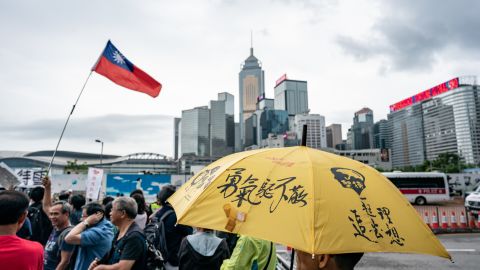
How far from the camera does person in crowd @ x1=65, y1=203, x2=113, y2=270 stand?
375 cm

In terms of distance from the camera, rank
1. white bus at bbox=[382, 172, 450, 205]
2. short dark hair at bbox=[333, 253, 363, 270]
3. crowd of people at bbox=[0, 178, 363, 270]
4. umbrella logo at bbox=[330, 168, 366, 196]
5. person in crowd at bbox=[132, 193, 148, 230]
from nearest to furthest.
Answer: short dark hair at bbox=[333, 253, 363, 270] < umbrella logo at bbox=[330, 168, 366, 196] < crowd of people at bbox=[0, 178, 363, 270] < person in crowd at bbox=[132, 193, 148, 230] < white bus at bbox=[382, 172, 450, 205]

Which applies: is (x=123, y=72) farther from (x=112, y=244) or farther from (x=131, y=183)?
(x=131, y=183)

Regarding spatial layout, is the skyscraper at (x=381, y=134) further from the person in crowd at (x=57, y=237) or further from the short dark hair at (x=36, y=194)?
the person in crowd at (x=57, y=237)

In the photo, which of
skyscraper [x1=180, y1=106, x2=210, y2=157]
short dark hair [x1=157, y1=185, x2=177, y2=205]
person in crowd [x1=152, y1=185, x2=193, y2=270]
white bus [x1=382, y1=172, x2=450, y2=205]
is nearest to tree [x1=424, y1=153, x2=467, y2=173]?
white bus [x1=382, y1=172, x2=450, y2=205]

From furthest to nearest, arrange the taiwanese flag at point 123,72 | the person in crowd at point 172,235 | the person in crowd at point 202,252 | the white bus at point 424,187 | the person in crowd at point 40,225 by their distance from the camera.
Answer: the white bus at point 424,187 → the taiwanese flag at point 123,72 → the person in crowd at point 40,225 → the person in crowd at point 172,235 → the person in crowd at point 202,252

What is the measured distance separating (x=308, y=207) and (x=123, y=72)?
6.92m

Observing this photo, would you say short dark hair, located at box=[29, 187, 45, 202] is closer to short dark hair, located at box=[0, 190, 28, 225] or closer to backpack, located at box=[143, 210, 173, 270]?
backpack, located at box=[143, 210, 173, 270]

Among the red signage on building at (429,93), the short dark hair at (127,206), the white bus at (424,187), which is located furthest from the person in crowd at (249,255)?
the red signage on building at (429,93)

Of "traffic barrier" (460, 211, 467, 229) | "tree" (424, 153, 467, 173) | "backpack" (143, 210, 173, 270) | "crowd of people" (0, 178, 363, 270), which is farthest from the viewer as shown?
"tree" (424, 153, 467, 173)

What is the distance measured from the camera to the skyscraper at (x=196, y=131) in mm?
177625

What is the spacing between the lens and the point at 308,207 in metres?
1.82

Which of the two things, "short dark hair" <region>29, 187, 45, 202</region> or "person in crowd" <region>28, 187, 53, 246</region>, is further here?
"short dark hair" <region>29, 187, 45, 202</region>

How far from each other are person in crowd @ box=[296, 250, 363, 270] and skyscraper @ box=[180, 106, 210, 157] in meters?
174

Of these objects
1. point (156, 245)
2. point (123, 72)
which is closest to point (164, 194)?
point (156, 245)
